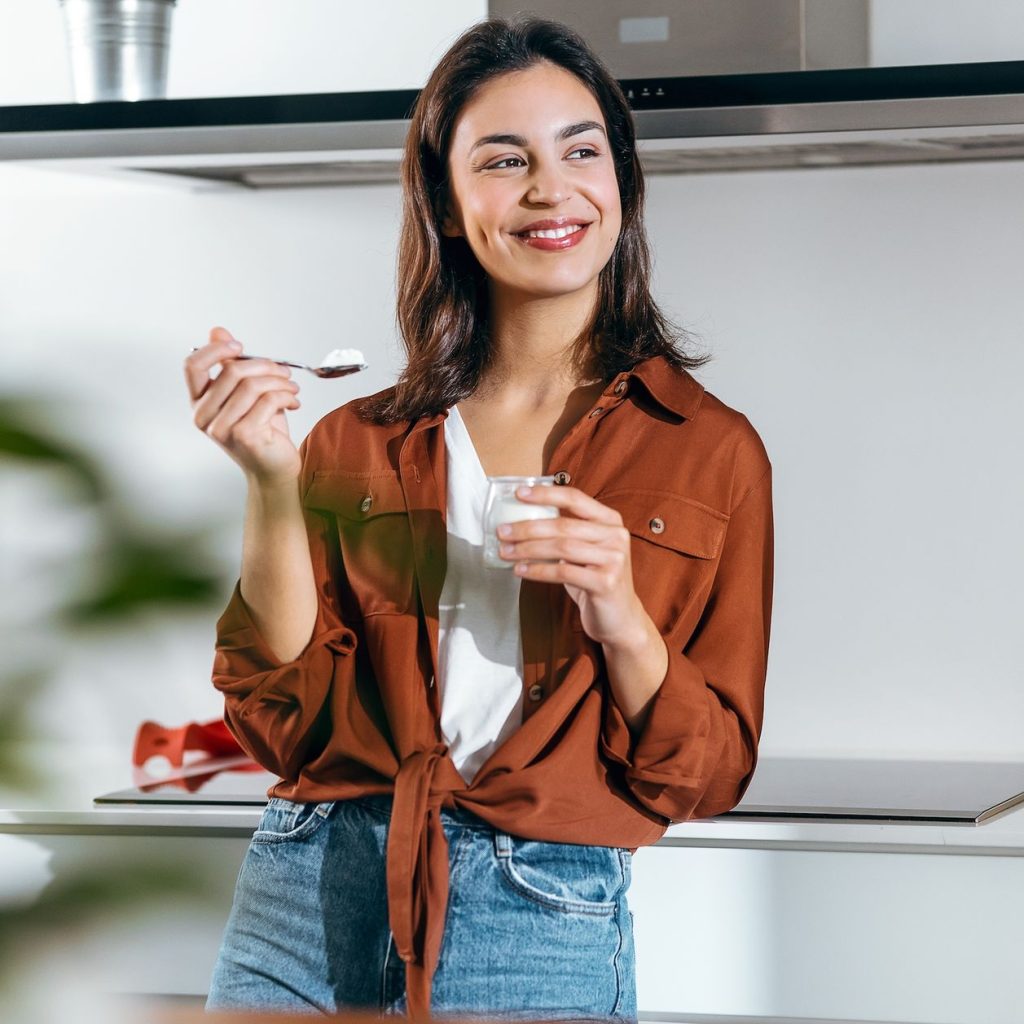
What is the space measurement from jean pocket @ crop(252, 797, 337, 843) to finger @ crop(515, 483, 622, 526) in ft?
1.12

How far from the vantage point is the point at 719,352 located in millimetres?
2279

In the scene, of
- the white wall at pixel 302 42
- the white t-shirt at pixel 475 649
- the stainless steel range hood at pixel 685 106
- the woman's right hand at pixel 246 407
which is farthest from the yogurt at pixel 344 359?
the white wall at pixel 302 42

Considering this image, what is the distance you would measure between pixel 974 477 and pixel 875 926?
75 centimetres

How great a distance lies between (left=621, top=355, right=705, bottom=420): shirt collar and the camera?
1.33 meters


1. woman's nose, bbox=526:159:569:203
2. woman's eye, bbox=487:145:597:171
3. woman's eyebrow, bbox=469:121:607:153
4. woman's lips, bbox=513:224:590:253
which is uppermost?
woman's eyebrow, bbox=469:121:607:153

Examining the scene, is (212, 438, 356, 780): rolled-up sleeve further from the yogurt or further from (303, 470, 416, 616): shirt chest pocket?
(303, 470, 416, 616): shirt chest pocket

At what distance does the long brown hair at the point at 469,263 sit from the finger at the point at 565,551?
0.30 metres

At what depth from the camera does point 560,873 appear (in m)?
1.20

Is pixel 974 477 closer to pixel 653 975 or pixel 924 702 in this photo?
pixel 924 702

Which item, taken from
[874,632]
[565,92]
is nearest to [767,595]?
[565,92]

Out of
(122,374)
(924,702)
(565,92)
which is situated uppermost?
(565,92)

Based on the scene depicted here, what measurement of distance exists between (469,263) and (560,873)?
23.5 inches

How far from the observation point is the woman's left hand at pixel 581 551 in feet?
3.63

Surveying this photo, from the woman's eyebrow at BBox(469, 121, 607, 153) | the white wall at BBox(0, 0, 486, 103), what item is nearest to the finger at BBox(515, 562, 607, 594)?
the woman's eyebrow at BBox(469, 121, 607, 153)
